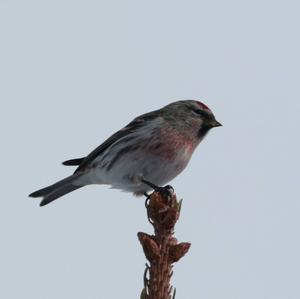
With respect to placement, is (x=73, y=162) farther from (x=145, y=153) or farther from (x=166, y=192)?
(x=166, y=192)

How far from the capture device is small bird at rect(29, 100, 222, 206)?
6699mm

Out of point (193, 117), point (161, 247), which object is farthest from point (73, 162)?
point (161, 247)

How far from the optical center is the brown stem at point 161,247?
360 cm

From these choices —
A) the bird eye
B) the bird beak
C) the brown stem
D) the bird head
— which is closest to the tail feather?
the bird head

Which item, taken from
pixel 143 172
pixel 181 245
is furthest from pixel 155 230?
pixel 143 172

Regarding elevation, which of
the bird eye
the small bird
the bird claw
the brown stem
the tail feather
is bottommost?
the brown stem

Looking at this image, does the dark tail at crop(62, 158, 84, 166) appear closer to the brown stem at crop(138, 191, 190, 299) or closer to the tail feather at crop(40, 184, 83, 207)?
the tail feather at crop(40, 184, 83, 207)

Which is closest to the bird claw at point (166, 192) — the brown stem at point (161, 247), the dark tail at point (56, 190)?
the brown stem at point (161, 247)

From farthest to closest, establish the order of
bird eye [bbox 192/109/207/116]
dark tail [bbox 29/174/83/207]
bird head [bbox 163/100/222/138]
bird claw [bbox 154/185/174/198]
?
dark tail [bbox 29/174/83/207] < bird eye [bbox 192/109/207/116] < bird head [bbox 163/100/222/138] < bird claw [bbox 154/185/174/198]

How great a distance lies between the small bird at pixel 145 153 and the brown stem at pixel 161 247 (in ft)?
7.57

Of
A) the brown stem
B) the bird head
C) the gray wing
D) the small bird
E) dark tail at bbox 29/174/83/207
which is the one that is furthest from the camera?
dark tail at bbox 29/174/83/207

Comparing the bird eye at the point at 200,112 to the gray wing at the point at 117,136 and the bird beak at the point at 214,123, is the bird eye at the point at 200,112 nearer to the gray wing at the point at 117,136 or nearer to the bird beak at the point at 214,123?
the bird beak at the point at 214,123

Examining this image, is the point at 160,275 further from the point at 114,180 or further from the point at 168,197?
the point at 114,180

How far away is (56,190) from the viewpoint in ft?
25.2
